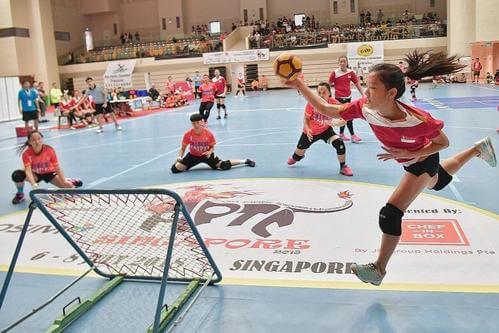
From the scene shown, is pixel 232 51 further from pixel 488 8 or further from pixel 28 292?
pixel 28 292

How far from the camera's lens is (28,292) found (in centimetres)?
427

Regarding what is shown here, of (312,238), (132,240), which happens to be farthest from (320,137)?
(132,240)

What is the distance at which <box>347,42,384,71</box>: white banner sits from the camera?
3703 centimetres

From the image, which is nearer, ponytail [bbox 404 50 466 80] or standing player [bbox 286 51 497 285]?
standing player [bbox 286 51 497 285]

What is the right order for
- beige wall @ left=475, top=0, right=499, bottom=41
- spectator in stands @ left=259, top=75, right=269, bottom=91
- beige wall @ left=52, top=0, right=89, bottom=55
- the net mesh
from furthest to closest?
beige wall @ left=52, top=0, right=89, bottom=55 < spectator in stands @ left=259, top=75, right=269, bottom=91 < beige wall @ left=475, top=0, right=499, bottom=41 < the net mesh

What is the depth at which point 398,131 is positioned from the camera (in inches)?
144

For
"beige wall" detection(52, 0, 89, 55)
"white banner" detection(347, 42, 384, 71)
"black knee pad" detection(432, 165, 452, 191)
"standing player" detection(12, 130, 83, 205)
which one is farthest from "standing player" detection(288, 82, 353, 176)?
"beige wall" detection(52, 0, 89, 55)

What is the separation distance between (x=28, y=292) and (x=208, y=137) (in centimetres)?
551

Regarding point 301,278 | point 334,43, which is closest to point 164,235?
point 301,278

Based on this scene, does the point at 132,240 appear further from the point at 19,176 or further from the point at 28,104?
the point at 28,104

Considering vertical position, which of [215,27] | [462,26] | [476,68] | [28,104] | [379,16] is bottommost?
[28,104]

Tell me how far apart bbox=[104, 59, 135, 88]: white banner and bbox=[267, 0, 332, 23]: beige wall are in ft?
46.8

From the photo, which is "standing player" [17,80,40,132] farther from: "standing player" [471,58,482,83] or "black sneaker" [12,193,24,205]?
"standing player" [471,58,482,83]

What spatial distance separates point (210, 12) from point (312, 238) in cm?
4499
